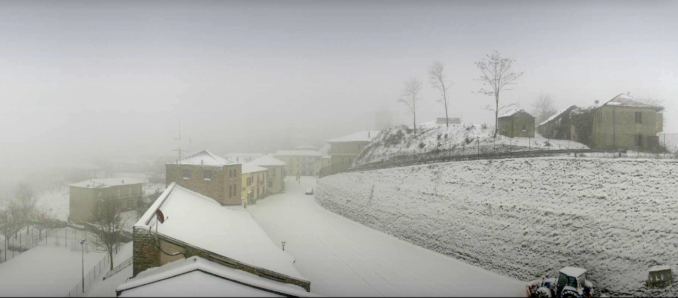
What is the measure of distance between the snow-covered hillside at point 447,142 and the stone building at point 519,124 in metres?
0.72

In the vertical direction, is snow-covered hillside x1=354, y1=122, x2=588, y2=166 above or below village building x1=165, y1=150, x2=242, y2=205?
above

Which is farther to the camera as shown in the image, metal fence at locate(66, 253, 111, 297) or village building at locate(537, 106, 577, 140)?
village building at locate(537, 106, 577, 140)

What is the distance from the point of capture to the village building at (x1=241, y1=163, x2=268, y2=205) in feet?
114

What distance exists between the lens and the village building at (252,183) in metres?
34.8

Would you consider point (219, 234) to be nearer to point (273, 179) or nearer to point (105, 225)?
point (105, 225)

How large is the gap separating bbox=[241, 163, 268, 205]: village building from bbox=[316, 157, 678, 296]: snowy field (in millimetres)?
19408

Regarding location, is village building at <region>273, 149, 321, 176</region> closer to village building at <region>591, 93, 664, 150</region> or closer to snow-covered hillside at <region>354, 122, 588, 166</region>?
snow-covered hillside at <region>354, 122, 588, 166</region>

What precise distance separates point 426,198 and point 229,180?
1628 cm

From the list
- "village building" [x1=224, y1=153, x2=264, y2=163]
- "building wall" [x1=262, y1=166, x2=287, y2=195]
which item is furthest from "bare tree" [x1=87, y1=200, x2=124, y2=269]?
"building wall" [x1=262, y1=166, x2=287, y2=195]

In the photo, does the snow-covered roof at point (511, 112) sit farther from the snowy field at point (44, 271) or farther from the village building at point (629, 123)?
the snowy field at point (44, 271)

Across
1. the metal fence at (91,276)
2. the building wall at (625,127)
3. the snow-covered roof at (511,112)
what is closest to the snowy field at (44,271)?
the metal fence at (91,276)

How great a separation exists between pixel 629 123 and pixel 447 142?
13280mm

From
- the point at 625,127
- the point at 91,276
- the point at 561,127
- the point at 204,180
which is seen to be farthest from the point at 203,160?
the point at 625,127

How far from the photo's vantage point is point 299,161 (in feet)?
224
